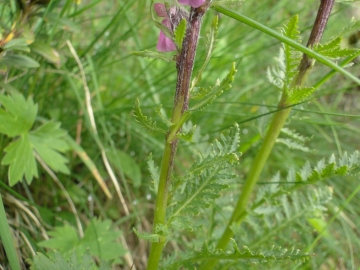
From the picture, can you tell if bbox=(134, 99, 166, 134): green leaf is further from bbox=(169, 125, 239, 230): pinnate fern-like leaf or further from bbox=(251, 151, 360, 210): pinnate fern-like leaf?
bbox=(251, 151, 360, 210): pinnate fern-like leaf

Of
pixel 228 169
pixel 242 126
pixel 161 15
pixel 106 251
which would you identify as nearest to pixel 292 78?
pixel 228 169

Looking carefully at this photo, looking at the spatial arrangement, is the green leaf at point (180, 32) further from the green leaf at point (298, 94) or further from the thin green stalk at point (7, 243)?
the thin green stalk at point (7, 243)

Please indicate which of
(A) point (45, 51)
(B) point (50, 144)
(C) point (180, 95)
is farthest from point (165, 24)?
(B) point (50, 144)

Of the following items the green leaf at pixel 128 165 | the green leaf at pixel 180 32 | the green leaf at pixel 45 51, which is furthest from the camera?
the green leaf at pixel 128 165

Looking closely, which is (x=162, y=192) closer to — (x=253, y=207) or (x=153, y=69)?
(x=253, y=207)

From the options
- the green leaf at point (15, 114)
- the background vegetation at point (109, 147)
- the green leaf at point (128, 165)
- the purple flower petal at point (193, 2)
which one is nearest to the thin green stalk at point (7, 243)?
the background vegetation at point (109, 147)
